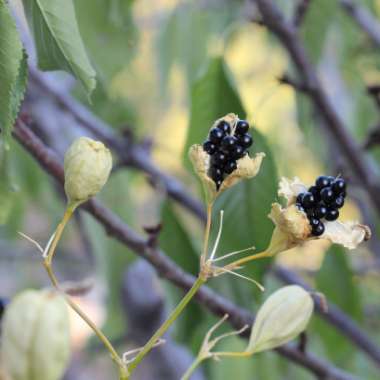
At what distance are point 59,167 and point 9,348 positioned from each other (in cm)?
35

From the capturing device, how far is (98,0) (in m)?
0.79

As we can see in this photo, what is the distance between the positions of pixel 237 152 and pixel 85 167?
104 millimetres

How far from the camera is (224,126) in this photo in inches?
19.8

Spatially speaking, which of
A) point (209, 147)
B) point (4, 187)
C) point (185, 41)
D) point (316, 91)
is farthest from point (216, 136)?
point (185, 41)

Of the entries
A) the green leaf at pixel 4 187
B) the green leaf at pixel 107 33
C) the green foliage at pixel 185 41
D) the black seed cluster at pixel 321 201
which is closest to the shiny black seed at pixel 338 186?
the black seed cluster at pixel 321 201

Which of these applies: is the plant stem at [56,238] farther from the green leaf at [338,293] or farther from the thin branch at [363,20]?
the thin branch at [363,20]

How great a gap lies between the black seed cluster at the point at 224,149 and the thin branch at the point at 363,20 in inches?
37.2

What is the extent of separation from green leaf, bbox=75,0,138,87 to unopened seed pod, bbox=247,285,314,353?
1.48ft

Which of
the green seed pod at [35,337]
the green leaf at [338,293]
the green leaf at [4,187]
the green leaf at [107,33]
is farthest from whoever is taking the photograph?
the green leaf at [338,293]

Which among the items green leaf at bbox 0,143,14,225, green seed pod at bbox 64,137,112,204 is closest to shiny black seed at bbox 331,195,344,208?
green seed pod at bbox 64,137,112,204

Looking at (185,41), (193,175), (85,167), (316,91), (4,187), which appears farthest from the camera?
(185,41)

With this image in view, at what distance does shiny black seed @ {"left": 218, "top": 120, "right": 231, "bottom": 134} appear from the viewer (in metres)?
0.50

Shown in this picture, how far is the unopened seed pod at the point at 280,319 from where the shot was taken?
467 mm

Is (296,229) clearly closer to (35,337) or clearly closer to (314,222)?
(314,222)
